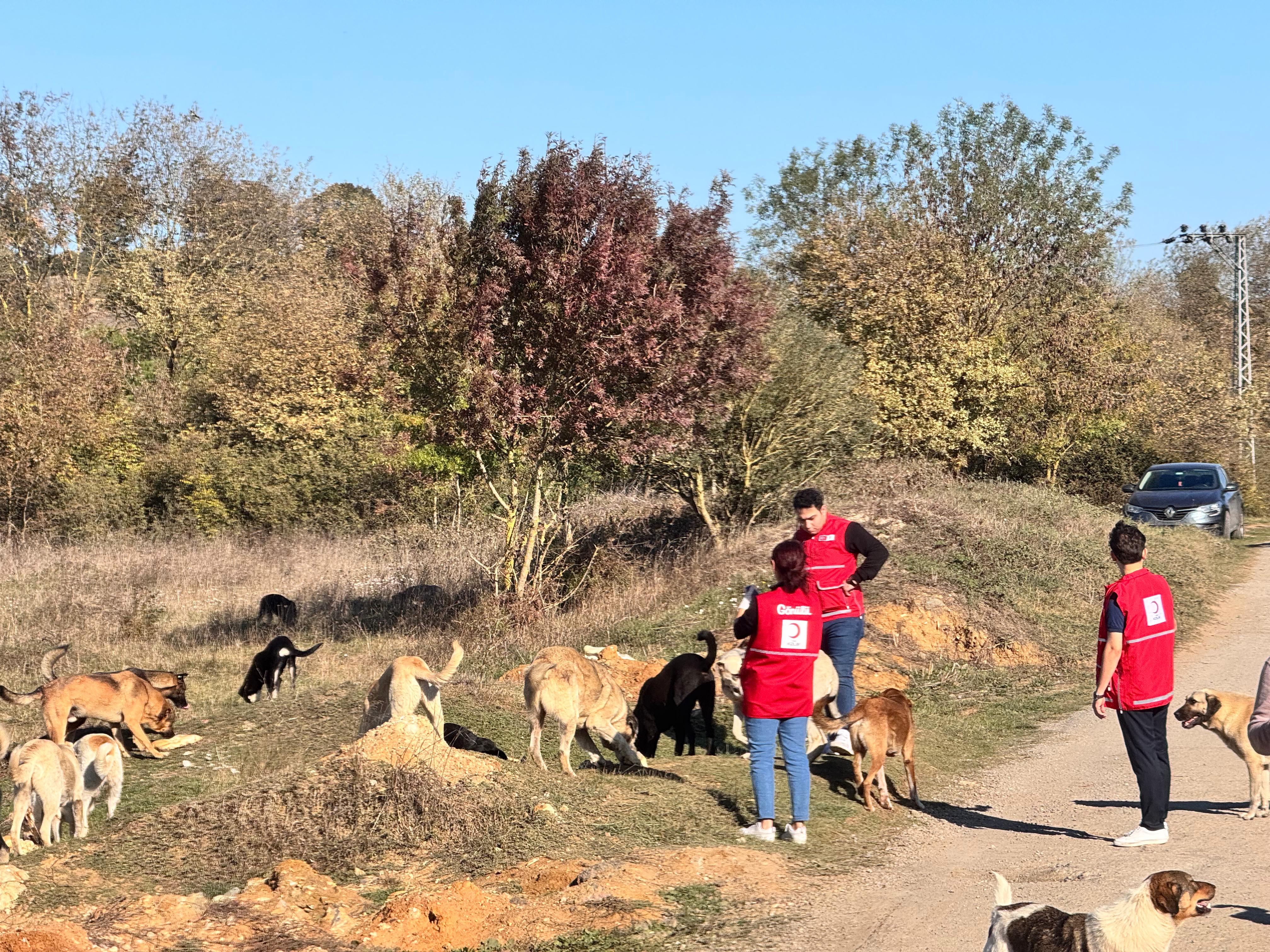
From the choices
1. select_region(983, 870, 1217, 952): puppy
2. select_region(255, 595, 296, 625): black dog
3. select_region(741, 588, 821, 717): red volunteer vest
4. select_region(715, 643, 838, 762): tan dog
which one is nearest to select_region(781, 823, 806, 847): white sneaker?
select_region(741, 588, 821, 717): red volunteer vest

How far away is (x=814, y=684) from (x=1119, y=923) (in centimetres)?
390

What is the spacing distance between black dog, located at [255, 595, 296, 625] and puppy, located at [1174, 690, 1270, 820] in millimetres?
13386

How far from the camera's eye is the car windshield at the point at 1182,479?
2770 cm

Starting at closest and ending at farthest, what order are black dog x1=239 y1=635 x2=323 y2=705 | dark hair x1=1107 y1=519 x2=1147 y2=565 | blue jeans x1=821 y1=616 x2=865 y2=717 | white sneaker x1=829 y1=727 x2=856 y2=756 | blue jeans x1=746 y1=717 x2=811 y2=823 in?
dark hair x1=1107 y1=519 x2=1147 y2=565 → blue jeans x1=746 y1=717 x2=811 y2=823 → blue jeans x1=821 y1=616 x2=865 y2=717 → white sneaker x1=829 y1=727 x2=856 y2=756 → black dog x1=239 y1=635 x2=323 y2=705

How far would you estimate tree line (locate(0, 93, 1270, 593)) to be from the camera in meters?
16.2

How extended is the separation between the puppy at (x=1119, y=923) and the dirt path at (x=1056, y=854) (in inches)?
35.7

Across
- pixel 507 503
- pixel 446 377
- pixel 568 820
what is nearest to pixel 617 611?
pixel 507 503

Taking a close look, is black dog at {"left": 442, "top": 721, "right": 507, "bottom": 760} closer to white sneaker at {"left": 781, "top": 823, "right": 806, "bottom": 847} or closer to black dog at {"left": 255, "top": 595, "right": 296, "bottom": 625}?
white sneaker at {"left": 781, "top": 823, "right": 806, "bottom": 847}

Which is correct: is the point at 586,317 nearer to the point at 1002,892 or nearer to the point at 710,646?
the point at 710,646

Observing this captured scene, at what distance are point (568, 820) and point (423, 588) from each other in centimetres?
1319

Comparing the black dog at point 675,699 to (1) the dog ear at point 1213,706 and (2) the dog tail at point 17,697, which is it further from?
(2) the dog tail at point 17,697

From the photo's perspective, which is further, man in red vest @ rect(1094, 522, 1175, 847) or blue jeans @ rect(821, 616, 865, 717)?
blue jeans @ rect(821, 616, 865, 717)

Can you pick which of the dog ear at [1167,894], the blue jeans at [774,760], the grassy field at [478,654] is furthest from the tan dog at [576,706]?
the dog ear at [1167,894]

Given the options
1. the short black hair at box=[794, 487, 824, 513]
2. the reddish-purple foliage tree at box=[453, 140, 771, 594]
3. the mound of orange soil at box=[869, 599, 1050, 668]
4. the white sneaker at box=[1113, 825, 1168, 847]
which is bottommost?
the mound of orange soil at box=[869, 599, 1050, 668]
